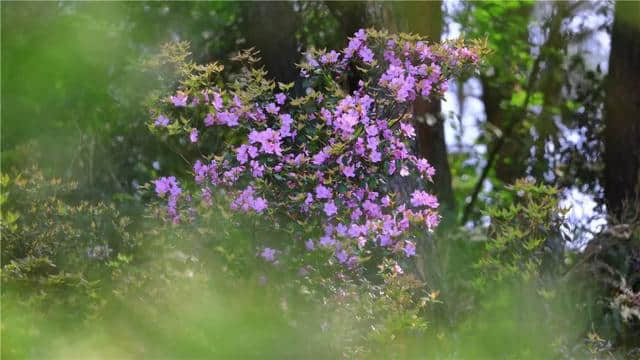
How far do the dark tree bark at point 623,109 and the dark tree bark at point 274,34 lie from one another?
9.86ft

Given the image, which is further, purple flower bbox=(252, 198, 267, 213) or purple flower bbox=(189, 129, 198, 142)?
purple flower bbox=(189, 129, 198, 142)

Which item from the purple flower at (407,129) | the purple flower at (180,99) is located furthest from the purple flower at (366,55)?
the purple flower at (180,99)

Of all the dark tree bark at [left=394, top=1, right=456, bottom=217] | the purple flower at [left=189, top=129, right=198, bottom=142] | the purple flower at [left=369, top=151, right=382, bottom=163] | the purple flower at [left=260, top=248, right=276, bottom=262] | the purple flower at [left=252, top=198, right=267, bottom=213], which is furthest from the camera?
the dark tree bark at [left=394, top=1, right=456, bottom=217]

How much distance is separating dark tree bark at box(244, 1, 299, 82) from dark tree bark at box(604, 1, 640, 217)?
301 cm

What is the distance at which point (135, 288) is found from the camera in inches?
208

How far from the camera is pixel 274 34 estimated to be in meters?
7.61

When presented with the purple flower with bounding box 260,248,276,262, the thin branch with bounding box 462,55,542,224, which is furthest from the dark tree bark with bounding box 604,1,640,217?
the purple flower with bounding box 260,248,276,262

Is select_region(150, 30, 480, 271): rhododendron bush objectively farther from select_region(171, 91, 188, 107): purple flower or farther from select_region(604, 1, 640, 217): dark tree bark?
select_region(604, 1, 640, 217): dark tree bark

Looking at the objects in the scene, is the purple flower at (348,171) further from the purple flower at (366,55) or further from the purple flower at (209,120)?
the purple flower at (209,120)

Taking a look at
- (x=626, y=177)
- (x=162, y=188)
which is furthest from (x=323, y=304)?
(x=626, y=177)

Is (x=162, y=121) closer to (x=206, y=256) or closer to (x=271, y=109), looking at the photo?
(x=271, y=109)

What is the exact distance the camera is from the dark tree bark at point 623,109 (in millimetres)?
7734

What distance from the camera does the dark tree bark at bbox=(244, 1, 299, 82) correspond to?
7.45 m

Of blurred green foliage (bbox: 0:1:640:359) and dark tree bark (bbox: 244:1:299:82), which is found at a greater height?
dark tree bark (bbox: 244:1:299:82)
